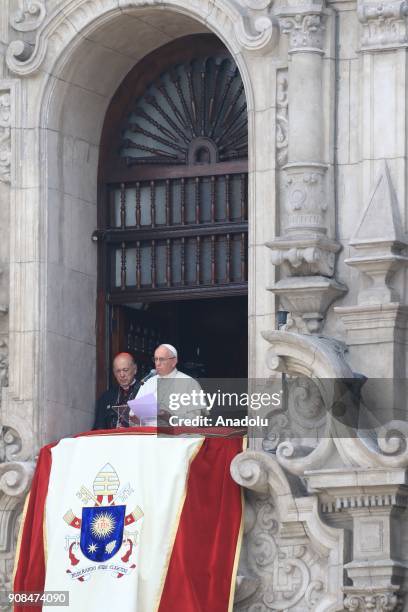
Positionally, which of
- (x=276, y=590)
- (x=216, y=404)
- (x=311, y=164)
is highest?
(x=311, y=164)

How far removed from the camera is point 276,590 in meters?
25.0

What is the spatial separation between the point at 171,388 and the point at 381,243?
2.36m

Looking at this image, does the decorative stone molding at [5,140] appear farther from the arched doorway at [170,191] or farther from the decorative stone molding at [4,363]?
the decorative stone molding at [4,363]

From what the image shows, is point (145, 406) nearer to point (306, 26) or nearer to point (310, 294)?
point (310, 294)

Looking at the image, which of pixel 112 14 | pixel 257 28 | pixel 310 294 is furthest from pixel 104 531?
pixel 112 14

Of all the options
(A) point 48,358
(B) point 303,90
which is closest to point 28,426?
(A) point 48,358

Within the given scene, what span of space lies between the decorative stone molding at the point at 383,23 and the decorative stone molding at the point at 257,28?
35.0 inches

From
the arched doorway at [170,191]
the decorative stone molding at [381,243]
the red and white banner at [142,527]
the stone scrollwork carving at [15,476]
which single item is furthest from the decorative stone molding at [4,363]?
the decorative stone molding at [381,243]

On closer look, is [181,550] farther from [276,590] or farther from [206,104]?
[206,104]

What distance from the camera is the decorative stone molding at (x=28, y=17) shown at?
26.9m

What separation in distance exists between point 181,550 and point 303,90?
13.6 ft

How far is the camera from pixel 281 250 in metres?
25.2

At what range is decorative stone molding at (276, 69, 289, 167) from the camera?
84.1 feet

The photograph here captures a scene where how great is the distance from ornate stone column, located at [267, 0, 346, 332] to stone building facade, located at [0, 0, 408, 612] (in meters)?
0.02
